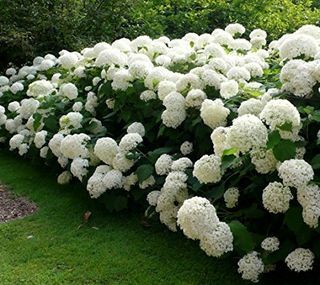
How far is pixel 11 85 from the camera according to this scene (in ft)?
26.0

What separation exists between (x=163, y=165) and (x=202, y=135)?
0.39m

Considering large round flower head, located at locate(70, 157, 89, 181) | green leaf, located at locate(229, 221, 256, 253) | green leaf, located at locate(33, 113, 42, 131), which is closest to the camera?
green leaf, located at locate(229, 221, 256, 253)

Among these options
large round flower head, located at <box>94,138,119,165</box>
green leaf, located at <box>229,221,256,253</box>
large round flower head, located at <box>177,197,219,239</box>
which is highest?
large round flower head, located at <box>177,197,219,239</box>

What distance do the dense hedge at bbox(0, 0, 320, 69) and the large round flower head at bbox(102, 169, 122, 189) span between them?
4567 mm

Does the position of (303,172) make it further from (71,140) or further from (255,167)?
(71,140)

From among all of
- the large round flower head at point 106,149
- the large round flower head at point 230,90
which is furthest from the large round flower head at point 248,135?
the large round flower head at point 106,149

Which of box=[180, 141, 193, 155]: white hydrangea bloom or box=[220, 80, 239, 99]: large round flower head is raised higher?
box=[220, 80, 239, 99]: large round flower head

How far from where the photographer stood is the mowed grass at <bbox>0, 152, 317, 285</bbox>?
3.83 m

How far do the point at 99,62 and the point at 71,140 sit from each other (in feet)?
3.98

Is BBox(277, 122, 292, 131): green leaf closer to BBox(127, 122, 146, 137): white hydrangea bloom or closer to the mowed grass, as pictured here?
the mowed grass

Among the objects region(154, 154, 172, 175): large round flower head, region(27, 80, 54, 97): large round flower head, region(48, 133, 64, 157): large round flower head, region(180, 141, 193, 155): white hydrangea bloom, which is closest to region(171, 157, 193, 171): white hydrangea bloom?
region(154, 154, 172, 175): large round flower head

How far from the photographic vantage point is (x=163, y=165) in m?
4.22

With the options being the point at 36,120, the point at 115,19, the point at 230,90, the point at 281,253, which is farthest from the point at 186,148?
the point at 115,19

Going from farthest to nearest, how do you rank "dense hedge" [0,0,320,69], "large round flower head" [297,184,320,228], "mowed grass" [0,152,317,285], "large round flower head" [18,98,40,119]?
1. "dense hedge" [0,0,320,69]
2. "large round flower head" [18,98,40,119]
3. "mowed grass" [0,152,317,285]
4. "large round flower head" [297,184,320,228]
